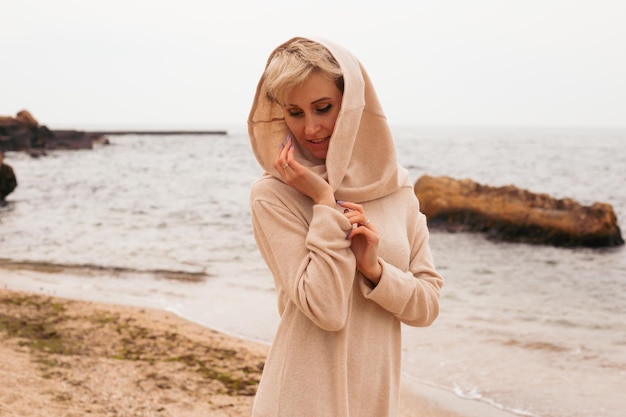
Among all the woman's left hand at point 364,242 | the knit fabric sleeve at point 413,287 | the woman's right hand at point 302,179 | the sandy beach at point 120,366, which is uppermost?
the woman's right hand at point 302,179

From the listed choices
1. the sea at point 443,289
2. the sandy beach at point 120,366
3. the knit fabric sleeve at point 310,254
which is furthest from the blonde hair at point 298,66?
the sea at point 443,289

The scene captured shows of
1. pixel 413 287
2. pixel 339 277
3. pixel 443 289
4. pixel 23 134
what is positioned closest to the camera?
pixel 339 277

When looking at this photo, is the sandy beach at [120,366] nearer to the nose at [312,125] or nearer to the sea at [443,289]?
the sea at [443,289]

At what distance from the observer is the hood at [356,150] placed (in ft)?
6.59

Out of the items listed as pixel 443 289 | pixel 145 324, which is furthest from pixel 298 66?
pixel 443 289

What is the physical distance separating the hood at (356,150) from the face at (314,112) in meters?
0.06

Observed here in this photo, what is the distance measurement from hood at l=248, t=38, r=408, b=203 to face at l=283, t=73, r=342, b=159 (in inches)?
2.3

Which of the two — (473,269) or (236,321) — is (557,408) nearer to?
(236,321)

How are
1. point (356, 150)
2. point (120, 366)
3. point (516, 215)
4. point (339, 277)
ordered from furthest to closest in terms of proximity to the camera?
point (516, 215) → point (120, 366) → point (356, 150) → point (339, 277)

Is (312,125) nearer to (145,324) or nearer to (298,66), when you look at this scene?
(298,66)

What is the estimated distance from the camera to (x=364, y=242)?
1.93 meters

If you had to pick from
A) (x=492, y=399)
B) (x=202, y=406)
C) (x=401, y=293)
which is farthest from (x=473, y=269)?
(x=401, y=293)

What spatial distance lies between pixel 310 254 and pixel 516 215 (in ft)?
47.8

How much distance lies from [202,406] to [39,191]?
2221 centimetres
